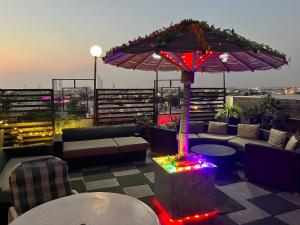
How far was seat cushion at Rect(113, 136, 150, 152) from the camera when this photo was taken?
5947 millimetres

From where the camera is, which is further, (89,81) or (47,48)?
(47,48)

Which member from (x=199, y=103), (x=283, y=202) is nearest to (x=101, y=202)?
(x=283, y=202)

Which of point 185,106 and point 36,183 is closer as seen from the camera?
point 36,183

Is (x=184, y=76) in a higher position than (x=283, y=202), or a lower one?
higher

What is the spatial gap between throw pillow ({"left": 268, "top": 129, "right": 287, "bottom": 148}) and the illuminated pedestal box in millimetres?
3065

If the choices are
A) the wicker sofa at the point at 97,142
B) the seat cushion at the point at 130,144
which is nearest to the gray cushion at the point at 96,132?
the wicker sofa at the point at 97,142

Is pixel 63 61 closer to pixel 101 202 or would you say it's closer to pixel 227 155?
pixel 227 155

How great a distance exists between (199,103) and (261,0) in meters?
4.65

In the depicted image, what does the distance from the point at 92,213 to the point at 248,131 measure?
5620 millimetres

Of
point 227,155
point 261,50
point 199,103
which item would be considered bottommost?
point 227,155

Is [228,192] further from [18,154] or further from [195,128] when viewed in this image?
[18,154]

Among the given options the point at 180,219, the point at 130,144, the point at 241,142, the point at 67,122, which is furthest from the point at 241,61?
the point at 67,122

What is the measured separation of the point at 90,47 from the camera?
7.35 metres

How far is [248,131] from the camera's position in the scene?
261 inches
